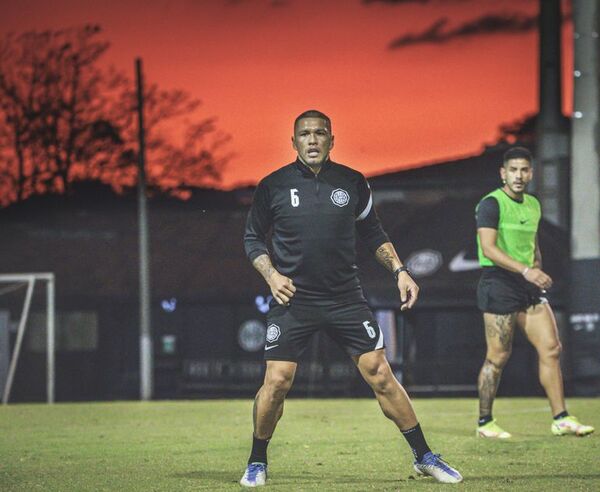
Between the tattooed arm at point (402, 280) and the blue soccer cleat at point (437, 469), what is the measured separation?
0.85m

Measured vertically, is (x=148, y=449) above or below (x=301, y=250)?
below

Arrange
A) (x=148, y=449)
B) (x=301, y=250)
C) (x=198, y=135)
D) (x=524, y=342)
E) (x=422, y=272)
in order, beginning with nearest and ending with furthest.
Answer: (x=301, y=250)
(x=148, y=449)
(x=422, y=272)
(x=524, y=342)
(x=198, y=135)

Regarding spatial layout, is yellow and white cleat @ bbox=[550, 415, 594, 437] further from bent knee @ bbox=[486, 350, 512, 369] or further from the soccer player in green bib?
bent knee @ bbox=[486, 350, 512, 369]

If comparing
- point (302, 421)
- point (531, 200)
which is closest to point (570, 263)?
point (302, 421)

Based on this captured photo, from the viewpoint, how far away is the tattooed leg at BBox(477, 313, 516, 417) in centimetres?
1116

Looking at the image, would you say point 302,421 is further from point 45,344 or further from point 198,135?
point 198,135

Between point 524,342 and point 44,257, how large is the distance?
41.3 feet

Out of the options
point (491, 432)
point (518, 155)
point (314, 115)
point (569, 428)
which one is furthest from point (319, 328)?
point (569, 428)

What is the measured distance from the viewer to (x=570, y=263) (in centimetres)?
2536

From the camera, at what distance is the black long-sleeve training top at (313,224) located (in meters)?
7.91

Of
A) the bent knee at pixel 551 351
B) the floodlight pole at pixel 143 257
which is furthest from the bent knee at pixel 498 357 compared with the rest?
the floodlight pole at pixel 143 257

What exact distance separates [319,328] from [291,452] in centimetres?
269

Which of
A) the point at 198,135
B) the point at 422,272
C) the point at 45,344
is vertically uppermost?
the point at 198,135

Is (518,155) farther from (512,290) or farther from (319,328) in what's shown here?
(319,328)
